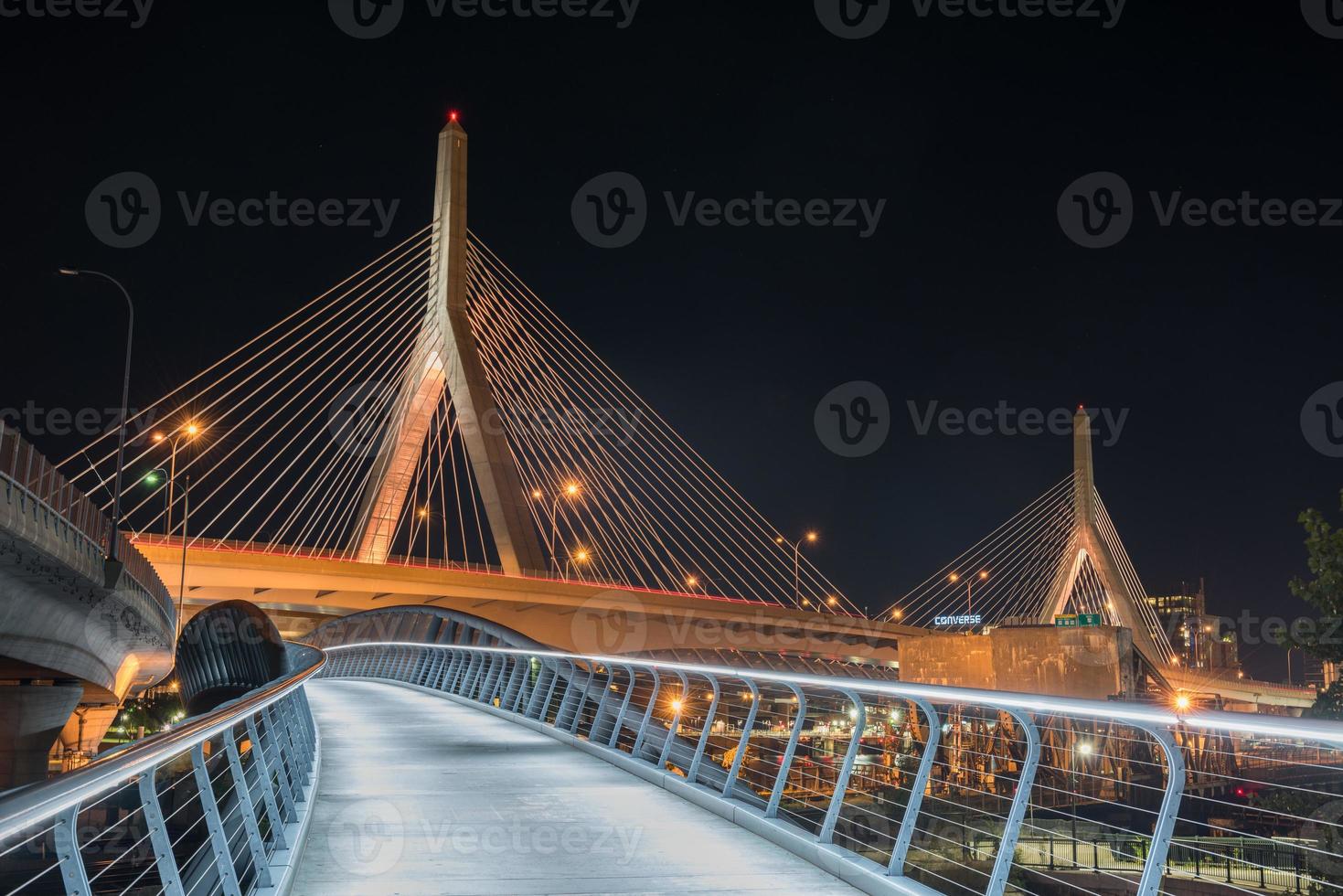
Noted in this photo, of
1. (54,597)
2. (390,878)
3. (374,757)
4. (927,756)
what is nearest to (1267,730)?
(927,756)

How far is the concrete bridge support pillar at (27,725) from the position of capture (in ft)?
102

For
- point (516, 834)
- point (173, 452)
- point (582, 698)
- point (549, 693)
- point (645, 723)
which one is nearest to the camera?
point (516, 834)

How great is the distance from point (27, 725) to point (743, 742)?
94.6 feet

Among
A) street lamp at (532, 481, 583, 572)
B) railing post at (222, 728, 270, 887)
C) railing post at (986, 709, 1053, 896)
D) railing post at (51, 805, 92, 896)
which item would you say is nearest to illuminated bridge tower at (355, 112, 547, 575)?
street lamp at (532, 481, 583, 572)

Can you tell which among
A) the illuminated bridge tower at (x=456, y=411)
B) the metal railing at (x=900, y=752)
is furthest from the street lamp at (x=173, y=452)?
the metal railing at (x=900, y=752)

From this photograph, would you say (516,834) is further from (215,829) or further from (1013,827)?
(1013,827)

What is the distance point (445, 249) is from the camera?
44.9 m

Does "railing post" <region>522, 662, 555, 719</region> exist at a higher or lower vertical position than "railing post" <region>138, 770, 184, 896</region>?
lower

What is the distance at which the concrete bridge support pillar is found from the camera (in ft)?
102

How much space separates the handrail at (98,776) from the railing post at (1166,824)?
11.8 ft

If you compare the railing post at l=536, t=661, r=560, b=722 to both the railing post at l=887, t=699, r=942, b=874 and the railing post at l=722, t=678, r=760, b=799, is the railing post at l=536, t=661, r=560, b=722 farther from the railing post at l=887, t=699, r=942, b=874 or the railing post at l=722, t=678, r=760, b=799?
the railing post at l=887, t=699, r=942, b=874

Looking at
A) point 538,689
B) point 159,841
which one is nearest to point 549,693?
point 538,689

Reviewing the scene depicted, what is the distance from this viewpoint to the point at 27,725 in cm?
3216

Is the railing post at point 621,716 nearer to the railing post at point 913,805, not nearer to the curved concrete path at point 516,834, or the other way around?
the curved concrete path at point 516,834
